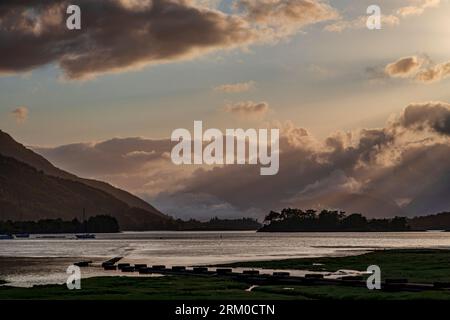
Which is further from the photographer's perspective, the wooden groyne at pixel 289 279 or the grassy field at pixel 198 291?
the wooden groyne at pixel 289 279

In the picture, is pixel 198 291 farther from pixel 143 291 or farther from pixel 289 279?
pixel 289 279

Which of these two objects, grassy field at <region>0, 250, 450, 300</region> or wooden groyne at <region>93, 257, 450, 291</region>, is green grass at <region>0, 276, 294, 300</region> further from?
wooden groyne at <region>93, 257, 450, 291</region>

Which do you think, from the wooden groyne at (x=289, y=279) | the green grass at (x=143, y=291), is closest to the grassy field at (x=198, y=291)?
the green grass at (x=143, y=291)

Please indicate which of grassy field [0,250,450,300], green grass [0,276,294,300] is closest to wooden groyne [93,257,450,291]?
grassy field [0,250,450,300]

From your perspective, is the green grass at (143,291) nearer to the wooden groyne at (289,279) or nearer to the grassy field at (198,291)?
the grassy field at (198,291)

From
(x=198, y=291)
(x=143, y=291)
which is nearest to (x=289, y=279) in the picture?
(x=198, y=291)

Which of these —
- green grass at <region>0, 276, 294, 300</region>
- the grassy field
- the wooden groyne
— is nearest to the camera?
the grassy field

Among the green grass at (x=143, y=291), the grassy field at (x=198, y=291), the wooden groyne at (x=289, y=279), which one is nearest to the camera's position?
the grassy field at (x=198, y=291)

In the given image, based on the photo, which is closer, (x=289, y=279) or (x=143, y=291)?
(x=143, y=291)
